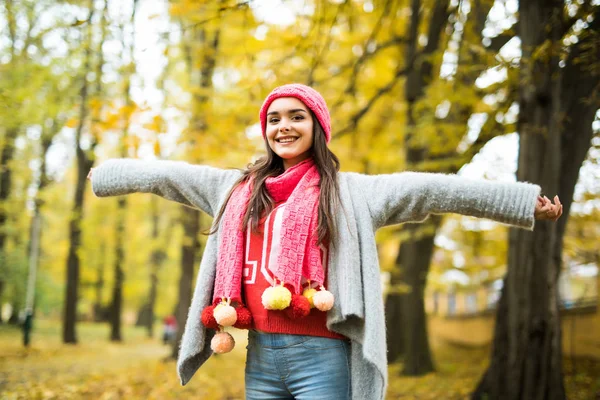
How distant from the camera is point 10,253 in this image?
13.5 m

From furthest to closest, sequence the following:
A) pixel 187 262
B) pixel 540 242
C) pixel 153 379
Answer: pixel 187 262 < pixel 153 379 < pixel 540 242

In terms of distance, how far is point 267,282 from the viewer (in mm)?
2141

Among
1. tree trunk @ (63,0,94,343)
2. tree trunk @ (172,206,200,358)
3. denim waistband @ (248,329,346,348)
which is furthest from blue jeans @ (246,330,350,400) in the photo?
tree trunk @ (63,0,94,343)

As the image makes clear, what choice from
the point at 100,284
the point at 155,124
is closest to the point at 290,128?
the point at 155,124

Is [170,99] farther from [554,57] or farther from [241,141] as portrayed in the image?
[554,57]

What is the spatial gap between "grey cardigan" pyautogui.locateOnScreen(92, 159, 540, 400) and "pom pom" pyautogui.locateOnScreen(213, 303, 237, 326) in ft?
0.60

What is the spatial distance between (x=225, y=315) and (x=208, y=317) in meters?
0.14

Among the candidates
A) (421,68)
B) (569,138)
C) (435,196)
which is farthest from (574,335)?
(435,196)

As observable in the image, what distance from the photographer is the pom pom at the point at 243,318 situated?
2.10m

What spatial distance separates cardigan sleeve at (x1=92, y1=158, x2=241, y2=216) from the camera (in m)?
2.39

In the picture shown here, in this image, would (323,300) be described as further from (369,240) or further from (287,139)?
→ (287,139)

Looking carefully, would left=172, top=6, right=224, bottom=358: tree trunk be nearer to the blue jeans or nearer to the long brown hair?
the long brown hair

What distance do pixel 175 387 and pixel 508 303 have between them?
187 inches

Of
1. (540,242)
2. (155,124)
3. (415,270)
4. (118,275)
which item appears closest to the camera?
(540,242)
